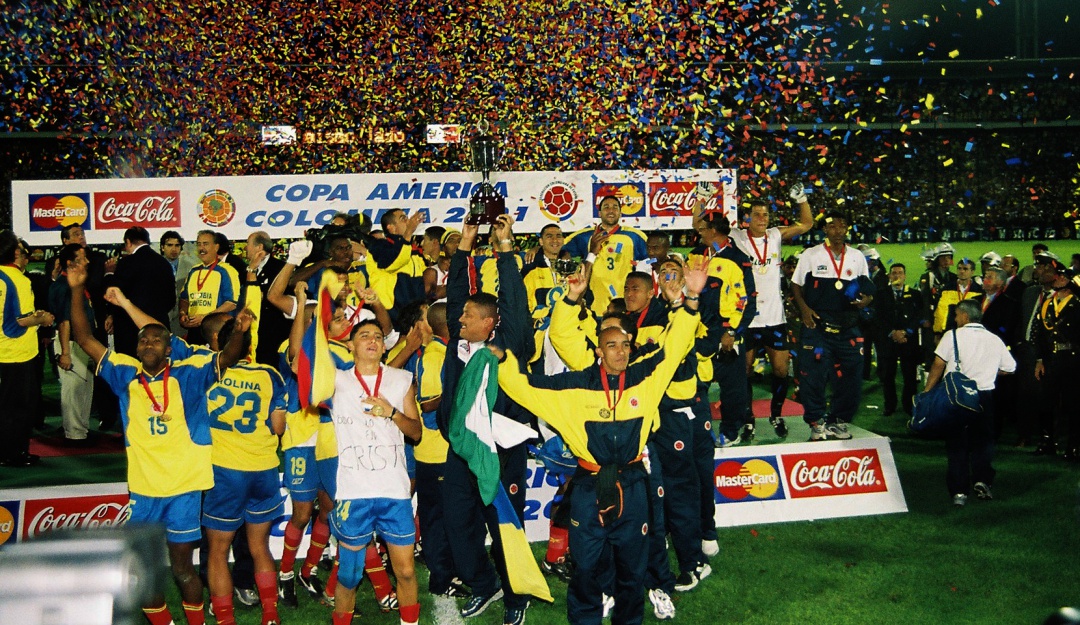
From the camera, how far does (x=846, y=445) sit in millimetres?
8922

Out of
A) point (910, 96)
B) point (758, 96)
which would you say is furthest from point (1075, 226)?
point (758, 96)

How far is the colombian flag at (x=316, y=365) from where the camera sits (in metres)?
5.93

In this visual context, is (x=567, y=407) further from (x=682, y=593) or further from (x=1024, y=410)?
(x=1024, y=410)

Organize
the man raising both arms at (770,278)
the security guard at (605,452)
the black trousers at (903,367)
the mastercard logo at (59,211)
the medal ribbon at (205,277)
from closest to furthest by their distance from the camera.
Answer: the security guard at (605,452) → the medal ribbon at (205,277) → the man raising both arms at (770,278) → the black trousers at (903,367) → the mastercard logo at (59,211)

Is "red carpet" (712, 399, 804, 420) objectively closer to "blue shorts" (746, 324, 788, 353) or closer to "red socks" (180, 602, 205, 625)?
"blue shorts" (746, 324, 788, 353)

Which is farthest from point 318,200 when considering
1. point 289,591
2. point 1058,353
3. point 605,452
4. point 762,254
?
point 1058,353

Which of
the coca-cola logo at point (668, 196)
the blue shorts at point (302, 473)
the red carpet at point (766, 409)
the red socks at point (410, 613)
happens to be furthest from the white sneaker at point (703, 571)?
the coca-cola logo at point (668, 196)

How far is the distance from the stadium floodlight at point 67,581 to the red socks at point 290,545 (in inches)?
220

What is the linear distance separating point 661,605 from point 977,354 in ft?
13.6

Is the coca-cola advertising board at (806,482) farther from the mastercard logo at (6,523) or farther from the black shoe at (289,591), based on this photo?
the mastercard logo at (6,523)

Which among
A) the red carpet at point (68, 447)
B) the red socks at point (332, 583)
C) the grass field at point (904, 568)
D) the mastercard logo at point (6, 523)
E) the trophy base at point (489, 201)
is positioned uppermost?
the trophy base at point (489, 201)

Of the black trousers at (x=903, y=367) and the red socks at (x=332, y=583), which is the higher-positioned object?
the black trousers at (x=903, y=367)

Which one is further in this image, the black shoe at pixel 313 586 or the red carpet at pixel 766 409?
the red carpet at pixel 766 409

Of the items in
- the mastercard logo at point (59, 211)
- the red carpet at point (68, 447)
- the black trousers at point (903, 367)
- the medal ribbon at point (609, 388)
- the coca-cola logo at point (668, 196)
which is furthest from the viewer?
the coca-cola logo at point (668, 196)
